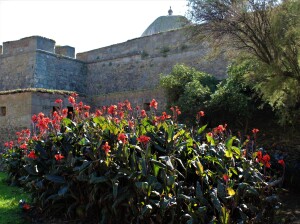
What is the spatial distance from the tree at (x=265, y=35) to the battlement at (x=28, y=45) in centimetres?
1009

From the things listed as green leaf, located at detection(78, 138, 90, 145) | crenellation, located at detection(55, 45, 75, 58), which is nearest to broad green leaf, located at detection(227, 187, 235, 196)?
green leaf, located at detection(78, 138, 90, 145)

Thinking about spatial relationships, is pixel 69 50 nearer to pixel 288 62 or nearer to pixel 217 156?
pixel 288 62

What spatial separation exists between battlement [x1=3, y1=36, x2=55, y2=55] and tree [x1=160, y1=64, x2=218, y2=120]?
7.36 metres

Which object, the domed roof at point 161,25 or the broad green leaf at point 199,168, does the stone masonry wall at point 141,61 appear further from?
the broad green leaf at point 199,168

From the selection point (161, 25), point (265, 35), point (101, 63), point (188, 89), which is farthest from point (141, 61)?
point (265, 35)

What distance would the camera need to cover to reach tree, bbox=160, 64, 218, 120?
1109cm

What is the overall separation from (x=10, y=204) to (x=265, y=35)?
239 inches

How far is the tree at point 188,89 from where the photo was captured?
11086mm

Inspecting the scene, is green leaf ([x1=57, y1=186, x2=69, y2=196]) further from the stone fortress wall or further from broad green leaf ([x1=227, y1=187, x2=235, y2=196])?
the stone fortress wall

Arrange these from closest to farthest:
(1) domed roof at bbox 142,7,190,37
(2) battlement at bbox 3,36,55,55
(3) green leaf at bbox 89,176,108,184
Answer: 1. (3) green leaf at bbox 89,176,108,184
2. (2) battlement at bbox 3,36,55,55
3. (1) domed roof at bbox 142,7,190,37

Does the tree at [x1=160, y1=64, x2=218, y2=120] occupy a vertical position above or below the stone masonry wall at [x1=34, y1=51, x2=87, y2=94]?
below

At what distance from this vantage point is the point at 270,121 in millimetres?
10602

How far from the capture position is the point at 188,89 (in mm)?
11438

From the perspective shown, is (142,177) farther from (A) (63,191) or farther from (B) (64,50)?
(B) (64,50)
